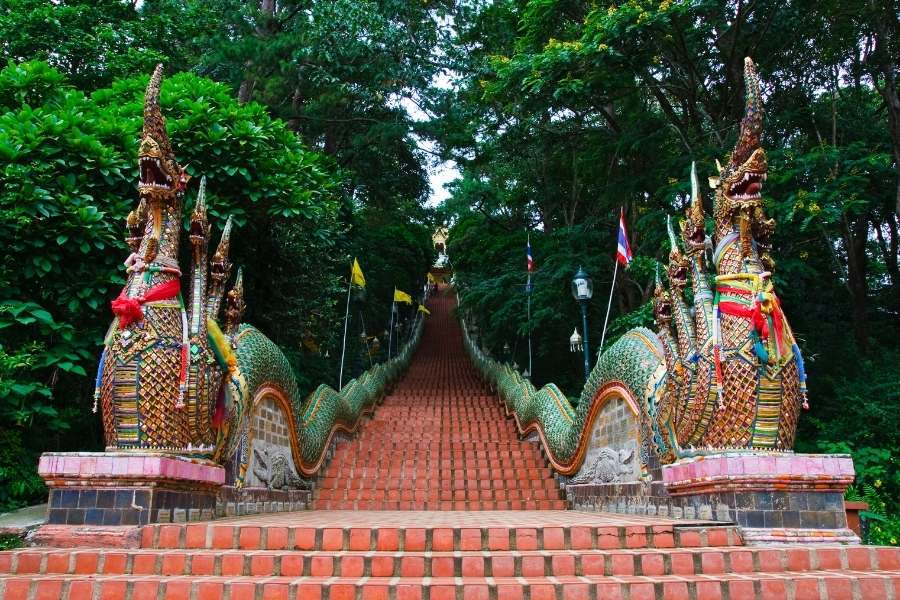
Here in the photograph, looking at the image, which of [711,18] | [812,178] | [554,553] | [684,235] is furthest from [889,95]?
[554,553]

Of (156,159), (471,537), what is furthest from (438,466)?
(156,159)

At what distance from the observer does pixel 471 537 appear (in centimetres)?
415

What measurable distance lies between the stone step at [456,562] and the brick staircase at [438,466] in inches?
Result: 157

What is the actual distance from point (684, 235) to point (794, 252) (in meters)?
6.31

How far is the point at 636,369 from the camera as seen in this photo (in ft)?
19.6

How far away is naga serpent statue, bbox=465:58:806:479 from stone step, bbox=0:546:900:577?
0.83 metres

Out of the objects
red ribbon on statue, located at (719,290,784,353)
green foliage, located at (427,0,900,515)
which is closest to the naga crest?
red ribbon on statue, located at (719,290,784,353)

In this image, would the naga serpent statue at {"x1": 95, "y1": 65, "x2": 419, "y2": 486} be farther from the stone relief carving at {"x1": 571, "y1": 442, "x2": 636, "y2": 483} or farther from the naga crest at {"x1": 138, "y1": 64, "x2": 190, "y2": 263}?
the stone relief carving at {"x1": 571, "y1": 442, "x2": 636, "y2": 483}

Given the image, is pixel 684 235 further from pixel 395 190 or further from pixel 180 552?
pixel 395 190

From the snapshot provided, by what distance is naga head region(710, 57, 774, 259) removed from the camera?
185 inches

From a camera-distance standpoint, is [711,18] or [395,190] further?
[395,190]

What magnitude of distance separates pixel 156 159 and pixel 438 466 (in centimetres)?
579

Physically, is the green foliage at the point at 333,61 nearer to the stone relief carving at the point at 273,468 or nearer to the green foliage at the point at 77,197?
the green foliage at the point at 77,197

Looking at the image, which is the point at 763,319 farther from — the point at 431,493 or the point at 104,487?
the point at 431,493
